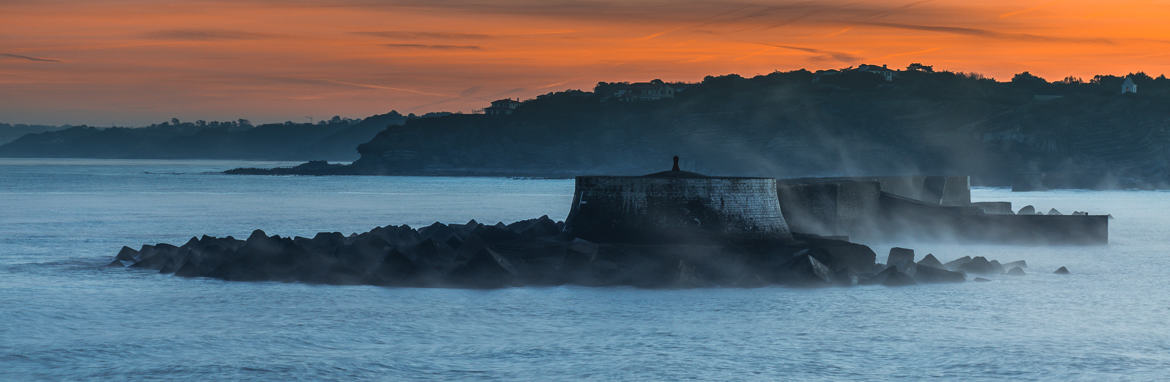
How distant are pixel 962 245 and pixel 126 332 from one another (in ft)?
61.5

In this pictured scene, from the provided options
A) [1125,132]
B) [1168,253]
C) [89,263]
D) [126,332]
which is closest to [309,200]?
[89,263]

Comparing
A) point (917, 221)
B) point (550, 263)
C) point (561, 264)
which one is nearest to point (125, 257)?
point (550, 263)

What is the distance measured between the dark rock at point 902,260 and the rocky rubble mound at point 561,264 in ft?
0.05

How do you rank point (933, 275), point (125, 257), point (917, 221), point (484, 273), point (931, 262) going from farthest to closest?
point (917, 221)
point (125, 257)
point (931, 262)
point (933, 275)
point (484, 273)

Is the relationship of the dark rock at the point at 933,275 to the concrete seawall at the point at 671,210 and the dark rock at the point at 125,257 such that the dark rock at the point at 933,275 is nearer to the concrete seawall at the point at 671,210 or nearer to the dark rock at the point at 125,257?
the concrete seawall at the point at 671,210

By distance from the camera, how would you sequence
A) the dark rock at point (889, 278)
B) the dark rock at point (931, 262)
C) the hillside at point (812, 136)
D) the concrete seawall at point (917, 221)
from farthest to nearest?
the hillside at point (812, 136) → the concrete seawall at point (917, 221) → the dark rock at point (931, 262) → the dark rock at point (889, 278)

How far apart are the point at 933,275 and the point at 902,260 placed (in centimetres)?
73

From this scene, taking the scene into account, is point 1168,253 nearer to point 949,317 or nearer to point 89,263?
point 949,317

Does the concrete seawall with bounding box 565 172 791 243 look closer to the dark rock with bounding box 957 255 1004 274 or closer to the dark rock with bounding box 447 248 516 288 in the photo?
the dark rock with bounding box 447 248 516 288

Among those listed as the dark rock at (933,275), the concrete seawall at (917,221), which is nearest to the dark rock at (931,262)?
the dark rock at (933,275)

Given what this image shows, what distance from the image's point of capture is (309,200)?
2335 inches

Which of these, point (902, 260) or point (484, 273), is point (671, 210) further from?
point (902, 260)

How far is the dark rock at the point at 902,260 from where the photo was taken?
18.8 metres

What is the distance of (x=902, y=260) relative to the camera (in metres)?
19.2
